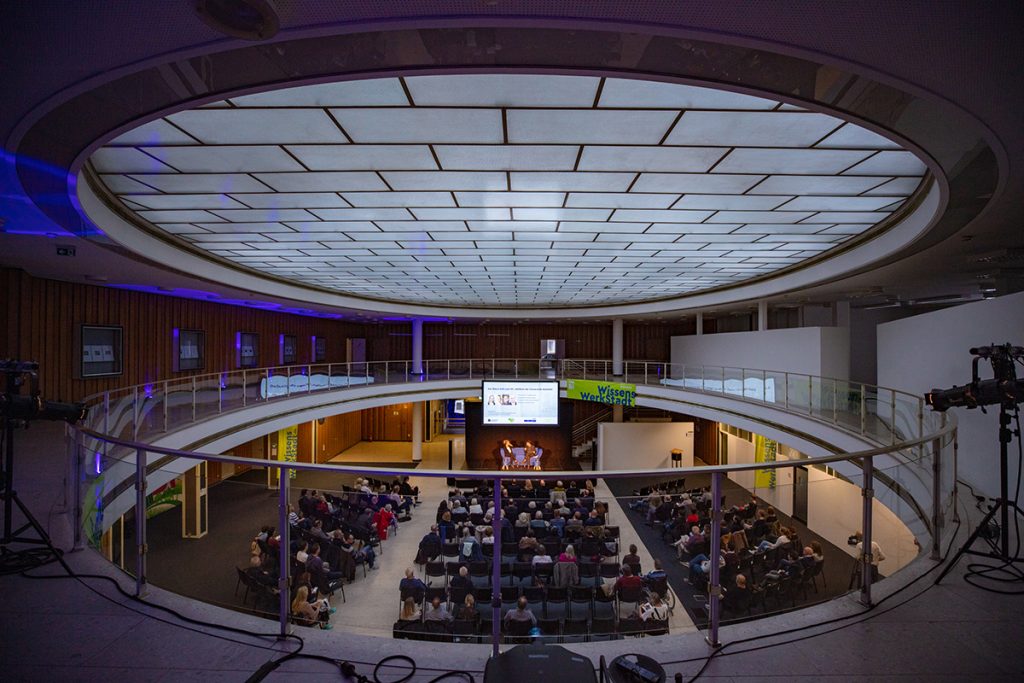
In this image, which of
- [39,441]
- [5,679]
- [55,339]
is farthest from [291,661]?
[55,339]

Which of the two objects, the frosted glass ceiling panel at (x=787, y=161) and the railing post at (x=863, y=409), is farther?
the railing post at (x=863, y=409)

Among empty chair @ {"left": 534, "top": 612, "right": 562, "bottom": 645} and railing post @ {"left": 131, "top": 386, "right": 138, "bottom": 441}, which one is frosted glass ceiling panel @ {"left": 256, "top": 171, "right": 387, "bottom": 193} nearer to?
railing post @ {"left": 131, "top": 386, "right": 138, "bottom": 441}

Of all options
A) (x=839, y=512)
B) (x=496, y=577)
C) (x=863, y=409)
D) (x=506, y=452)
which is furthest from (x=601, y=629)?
(x=506, y=452)

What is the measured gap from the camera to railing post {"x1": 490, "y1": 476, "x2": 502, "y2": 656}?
229 cm

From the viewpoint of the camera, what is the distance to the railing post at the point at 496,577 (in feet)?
7.51

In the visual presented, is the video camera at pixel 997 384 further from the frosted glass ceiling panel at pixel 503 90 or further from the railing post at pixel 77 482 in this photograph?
the railing post at pixel 77 482

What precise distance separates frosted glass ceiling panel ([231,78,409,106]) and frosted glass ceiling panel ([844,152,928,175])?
416 cm

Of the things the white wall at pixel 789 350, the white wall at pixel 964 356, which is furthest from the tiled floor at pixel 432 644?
the white wall at pixel 789 350

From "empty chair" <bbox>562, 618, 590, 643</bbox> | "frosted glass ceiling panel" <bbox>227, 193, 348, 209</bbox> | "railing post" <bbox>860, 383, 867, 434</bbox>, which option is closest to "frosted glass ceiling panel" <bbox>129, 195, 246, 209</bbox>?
"frosted glass ceiling panel" <bbox>227, 193, 348, 209</bbox>

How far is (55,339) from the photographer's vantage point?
9.20m

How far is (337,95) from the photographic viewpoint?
3.30m

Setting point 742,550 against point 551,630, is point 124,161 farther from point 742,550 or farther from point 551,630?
point 742,550

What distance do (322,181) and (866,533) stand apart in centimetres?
539

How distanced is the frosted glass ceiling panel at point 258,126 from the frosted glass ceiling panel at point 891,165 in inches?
186
